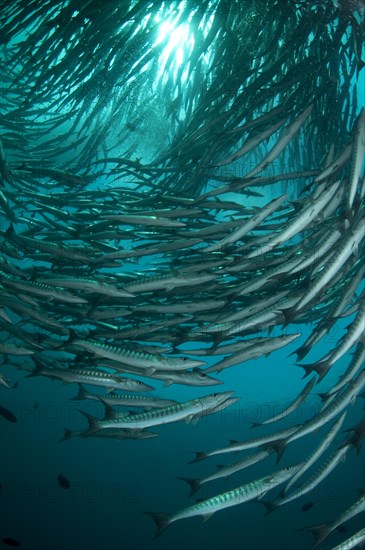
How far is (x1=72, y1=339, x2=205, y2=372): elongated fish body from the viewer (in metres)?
4.33

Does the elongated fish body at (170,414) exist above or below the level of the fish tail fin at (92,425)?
above

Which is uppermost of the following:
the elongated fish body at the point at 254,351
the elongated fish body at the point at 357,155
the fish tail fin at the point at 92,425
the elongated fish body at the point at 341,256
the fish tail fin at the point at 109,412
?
the elongated fish body at the point at 357,155

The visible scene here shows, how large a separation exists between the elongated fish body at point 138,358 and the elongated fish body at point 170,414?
40 cm

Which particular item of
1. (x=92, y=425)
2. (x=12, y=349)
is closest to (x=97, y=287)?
(x=12, y=349)

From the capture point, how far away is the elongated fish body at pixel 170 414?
168 inches

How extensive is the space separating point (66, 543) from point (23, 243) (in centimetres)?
1329

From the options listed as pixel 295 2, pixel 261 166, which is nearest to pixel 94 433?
pixel 261 166

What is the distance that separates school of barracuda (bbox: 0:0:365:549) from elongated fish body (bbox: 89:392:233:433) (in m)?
0.02

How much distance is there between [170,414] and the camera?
14.0 ft

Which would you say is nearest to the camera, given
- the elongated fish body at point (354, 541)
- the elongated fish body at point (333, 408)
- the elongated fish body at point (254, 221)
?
the elongated fish body at point (354, 541)

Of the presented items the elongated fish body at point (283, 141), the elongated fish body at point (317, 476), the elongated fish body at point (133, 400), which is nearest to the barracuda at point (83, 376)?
the elongated fish body at point (133, 400)

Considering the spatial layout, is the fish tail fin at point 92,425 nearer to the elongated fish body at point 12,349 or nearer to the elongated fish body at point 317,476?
the elongated fish body at point 12,349

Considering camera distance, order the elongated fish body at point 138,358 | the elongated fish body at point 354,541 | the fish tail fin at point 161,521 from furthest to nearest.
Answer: the fish tail fin at point 161,521 → the elongated fish body at point 138,358 → the elongated fish body at point 354,541

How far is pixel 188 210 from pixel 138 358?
1.73 m
